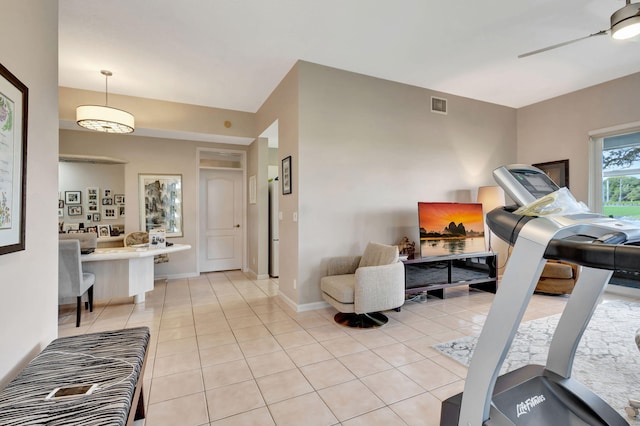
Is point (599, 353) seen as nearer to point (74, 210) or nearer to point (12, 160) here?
point (12, 160)

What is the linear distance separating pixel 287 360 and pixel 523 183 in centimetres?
210

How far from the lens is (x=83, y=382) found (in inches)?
50.6

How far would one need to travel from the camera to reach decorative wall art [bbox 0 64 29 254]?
131cm

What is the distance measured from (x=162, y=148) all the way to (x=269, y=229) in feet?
7.84

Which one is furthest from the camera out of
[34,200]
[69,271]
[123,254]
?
[123,254]

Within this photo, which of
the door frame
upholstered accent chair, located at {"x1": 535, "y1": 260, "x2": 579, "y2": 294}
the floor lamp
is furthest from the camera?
the door frame

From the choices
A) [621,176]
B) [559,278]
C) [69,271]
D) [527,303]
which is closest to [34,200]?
[69,271]

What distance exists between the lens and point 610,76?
4.04 meters

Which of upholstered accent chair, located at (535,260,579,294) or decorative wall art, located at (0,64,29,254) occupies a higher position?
decorative wall art, located at (0,64,29,254)

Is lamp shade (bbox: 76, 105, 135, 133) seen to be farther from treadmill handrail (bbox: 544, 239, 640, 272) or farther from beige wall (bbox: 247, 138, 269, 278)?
treadmill handrail (bbox: 544, 239, 640, 272)

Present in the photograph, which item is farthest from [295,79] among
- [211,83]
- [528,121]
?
[528,121]

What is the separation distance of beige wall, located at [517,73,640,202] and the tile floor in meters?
2.25

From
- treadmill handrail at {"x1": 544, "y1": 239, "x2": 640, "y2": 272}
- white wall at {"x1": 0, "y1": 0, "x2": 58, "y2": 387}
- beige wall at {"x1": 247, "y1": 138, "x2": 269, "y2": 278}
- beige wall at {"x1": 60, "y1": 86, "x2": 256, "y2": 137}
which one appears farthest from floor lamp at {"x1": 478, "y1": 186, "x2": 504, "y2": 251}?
white wall at {"x1": 0, "y1": 0, "x2": 58, "y2": 387}

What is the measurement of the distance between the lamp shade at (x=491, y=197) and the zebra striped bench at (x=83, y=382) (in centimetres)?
463
